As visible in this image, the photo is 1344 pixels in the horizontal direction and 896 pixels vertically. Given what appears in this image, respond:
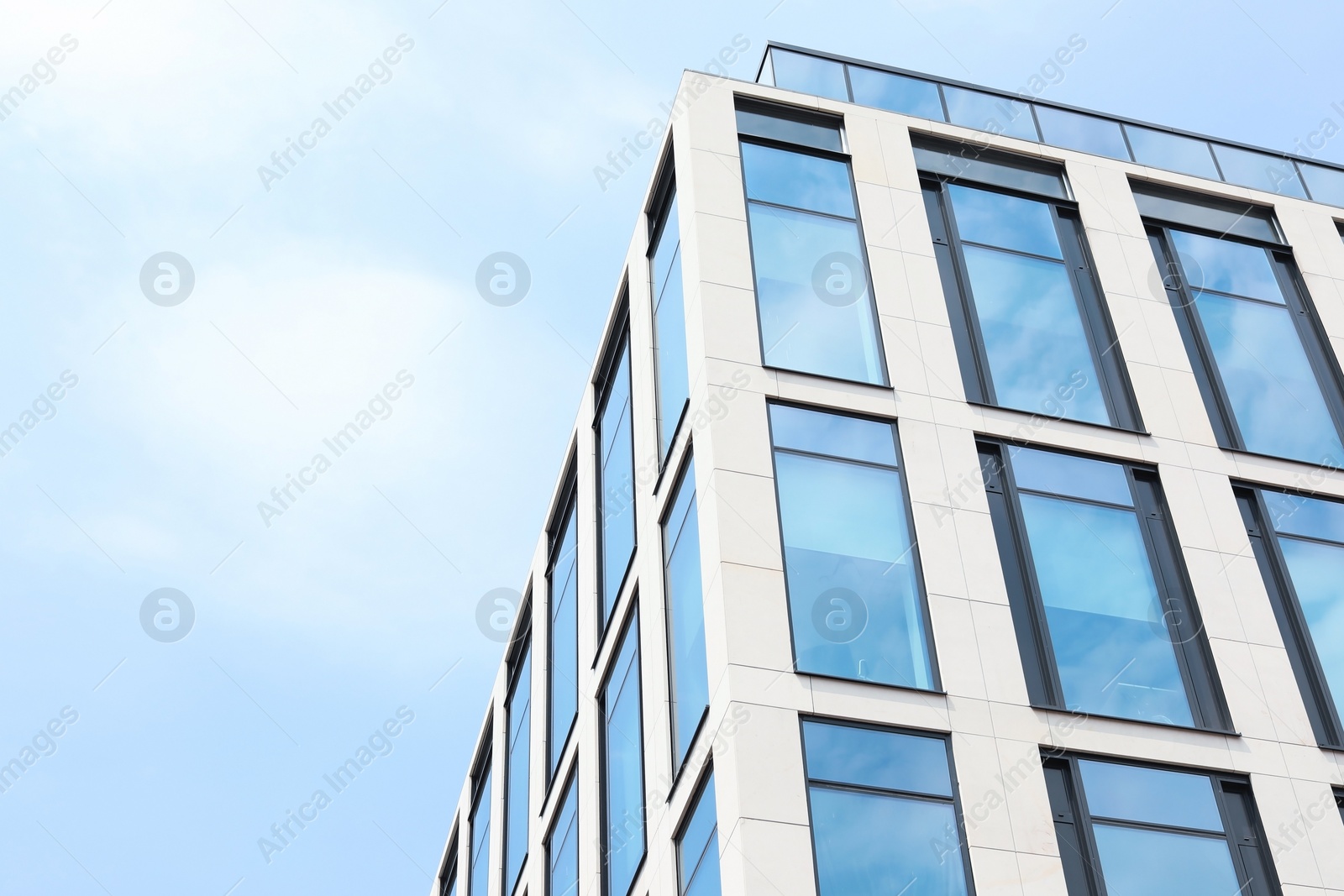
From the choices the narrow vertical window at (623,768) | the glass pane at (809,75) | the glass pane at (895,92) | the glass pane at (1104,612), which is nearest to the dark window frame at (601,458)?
the narrow vertical window at (623,768)

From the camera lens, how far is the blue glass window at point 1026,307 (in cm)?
2353

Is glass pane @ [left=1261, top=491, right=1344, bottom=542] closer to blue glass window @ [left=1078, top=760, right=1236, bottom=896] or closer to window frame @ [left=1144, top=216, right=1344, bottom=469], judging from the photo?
window frame @ [left=1144, top=216, right=1344, bottom=469]

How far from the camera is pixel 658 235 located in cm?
2714

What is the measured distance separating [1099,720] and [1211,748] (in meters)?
1.59

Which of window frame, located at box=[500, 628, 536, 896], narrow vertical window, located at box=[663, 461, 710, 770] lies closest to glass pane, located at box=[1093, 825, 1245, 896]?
narrow vertical window, located at box=[663, 461, 710, 770]

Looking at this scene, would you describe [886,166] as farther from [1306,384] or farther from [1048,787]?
[1048,787]

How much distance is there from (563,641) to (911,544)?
12802mm

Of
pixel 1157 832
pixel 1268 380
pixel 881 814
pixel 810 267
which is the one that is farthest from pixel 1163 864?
pixel 810 267

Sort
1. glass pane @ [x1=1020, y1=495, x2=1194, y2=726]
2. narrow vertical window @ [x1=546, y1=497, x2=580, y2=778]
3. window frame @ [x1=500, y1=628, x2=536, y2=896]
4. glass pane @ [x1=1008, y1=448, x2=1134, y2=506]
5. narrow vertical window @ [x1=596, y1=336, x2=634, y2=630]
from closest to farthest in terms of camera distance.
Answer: glass pane @ [x1=1020, y1=495, x2=1194, y2=726] < glass pane @ [x1=1008, y1=448, x2=1134, y2=506] < narrow vertical window @ [x1=596, y1=336, x2=634, y2=630] < narrow vertical window @ [x1=546, y1=497, x2=580, y2=778] < window frame @ [x1=500, y1=628, x2=536, y2=896]

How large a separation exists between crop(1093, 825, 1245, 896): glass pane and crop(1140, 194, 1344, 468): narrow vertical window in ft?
24.5

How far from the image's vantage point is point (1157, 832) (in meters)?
18.8

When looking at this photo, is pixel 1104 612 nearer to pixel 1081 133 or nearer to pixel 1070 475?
pixel 1070 475

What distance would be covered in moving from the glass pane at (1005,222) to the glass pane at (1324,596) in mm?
6556

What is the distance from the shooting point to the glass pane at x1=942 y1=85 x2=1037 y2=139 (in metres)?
27.6
